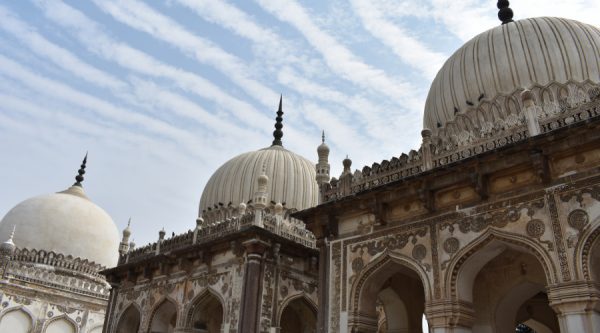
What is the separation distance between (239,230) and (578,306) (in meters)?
7.87

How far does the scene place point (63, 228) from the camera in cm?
2508

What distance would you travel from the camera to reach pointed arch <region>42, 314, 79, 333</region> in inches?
807

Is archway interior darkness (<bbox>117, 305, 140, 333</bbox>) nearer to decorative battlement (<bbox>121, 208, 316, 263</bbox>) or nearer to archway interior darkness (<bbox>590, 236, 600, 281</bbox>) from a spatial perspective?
decorative battlement (<bbox>121, 208, 316, 263</bbox>)

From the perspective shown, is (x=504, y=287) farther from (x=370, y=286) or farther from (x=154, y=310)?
(x=154, y=310)

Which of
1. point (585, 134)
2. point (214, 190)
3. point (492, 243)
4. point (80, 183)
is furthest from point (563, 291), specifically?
point (80, 183)

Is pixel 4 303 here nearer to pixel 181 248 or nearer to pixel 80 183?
pixel 181 248

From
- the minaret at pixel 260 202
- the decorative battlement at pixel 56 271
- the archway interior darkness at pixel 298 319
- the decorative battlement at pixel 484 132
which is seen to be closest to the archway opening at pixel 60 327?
the decorative battlement at pixel 56 271

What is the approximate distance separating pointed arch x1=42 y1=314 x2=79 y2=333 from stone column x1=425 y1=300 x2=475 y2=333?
56.3 ft

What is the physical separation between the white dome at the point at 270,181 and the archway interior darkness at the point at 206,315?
4.64m

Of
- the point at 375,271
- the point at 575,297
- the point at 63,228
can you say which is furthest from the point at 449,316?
the point at 63,228

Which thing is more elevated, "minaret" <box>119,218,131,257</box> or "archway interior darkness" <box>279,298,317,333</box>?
"minaret" <box>119,218,131,257</box>

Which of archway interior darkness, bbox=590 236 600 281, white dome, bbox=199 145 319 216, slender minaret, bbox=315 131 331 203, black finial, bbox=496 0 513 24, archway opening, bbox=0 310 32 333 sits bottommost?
archway interior darkness, bbox=590 236 600 281

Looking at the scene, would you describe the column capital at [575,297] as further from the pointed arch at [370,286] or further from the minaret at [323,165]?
the minaret at [323,165]

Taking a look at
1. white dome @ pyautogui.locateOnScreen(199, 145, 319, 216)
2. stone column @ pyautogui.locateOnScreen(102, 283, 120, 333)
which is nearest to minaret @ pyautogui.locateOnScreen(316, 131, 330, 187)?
white dome @ pyautogui.locateOnScreen(199, 145, 319, 216)
